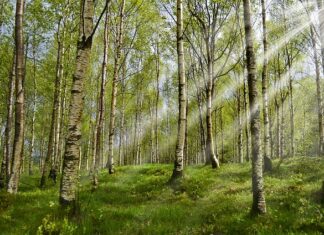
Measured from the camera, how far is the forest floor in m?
6.97

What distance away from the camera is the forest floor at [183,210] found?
697 cm

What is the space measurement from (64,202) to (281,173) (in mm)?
10513

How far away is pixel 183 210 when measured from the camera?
9.38 metres

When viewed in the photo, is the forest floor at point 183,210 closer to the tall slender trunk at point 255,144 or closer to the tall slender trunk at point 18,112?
the tall slender trunk at point 255,144

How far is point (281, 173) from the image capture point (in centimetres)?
1489

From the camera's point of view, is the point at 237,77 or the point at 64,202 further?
the point at 237,77

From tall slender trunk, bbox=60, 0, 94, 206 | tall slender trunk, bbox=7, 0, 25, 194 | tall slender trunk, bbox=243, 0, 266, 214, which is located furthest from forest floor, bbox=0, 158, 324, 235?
tall slender trunk, bbox=7, 0, 25, 194

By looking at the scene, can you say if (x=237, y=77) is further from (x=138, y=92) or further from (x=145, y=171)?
(x=145, y=171)

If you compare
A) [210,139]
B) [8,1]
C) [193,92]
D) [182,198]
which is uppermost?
[8,1]

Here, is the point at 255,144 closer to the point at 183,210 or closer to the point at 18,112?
the point at 183,210

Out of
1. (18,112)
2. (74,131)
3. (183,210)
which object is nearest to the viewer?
(74,131)

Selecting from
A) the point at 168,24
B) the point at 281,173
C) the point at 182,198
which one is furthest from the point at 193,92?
the point at 182,198

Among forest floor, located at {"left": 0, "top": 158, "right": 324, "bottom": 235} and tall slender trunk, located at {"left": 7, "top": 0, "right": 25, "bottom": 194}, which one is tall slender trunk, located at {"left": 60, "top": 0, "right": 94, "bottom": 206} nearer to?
forest floor, located at {"left": 0, "top": 158, "right": 324, "bottom": 235}

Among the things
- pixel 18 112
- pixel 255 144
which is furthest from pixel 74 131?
pixel 18 112
